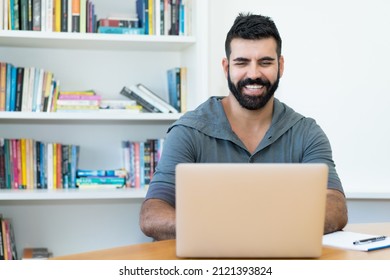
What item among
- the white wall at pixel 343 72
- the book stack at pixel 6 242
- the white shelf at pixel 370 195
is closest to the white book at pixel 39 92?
the book stack at pixel 6 242

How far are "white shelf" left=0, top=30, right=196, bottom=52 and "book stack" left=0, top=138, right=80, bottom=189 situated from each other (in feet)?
1.58

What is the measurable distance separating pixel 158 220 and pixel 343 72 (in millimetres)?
1859

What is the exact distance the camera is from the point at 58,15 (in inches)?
129

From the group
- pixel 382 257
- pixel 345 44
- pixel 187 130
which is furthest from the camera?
pixel 345 44

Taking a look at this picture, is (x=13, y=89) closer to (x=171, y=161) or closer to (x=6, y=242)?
(x=6, y=242)

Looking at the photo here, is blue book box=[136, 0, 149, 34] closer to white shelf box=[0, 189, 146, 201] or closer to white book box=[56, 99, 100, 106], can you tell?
white book box=[56, 99, 100, 106]

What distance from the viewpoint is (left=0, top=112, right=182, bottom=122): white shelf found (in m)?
3.20

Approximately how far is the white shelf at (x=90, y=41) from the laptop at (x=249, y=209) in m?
1.93

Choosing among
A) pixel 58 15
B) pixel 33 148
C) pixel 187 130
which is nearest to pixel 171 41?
pixel 58 15

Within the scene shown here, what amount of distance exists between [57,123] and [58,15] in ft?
1.83

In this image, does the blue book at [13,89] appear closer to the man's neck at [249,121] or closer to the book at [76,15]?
the book at [76,15]

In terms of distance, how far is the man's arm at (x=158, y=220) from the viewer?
1889 millimetres

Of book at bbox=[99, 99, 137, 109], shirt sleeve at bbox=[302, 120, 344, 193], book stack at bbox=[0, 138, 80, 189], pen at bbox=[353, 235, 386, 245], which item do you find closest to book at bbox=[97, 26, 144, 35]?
book at bbox=[99, 99, 137, 109]
